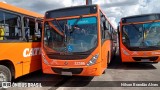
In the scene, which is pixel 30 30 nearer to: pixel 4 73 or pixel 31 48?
pixel 31 48

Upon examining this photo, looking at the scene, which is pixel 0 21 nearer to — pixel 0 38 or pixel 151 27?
pixel 0 38

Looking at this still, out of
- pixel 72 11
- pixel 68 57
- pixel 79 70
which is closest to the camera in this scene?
pixel 79 70

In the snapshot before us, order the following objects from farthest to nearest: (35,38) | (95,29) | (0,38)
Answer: (35,38)
(95,29)
(0,38)

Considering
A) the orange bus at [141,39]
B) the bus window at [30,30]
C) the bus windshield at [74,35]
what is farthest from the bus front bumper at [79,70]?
the orange bus at [141,39]

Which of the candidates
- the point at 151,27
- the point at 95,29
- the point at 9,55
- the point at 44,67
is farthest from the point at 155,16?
the point at 9,55

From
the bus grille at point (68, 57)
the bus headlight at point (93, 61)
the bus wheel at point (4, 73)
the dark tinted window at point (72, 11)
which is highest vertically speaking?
the dark tinted window at point (72, 11)

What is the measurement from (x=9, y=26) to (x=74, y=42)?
7.62 ft

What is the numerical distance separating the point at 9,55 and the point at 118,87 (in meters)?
3.91

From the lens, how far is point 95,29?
7863mm

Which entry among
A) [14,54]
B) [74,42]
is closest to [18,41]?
[14,54]

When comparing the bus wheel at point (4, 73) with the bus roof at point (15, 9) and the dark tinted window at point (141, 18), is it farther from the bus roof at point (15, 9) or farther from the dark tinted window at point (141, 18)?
the dark tinted window at point (141, 18)

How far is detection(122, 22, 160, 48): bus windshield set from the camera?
1151 cm

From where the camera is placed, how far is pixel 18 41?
7.93 m

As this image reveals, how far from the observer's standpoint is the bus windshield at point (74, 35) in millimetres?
7750
